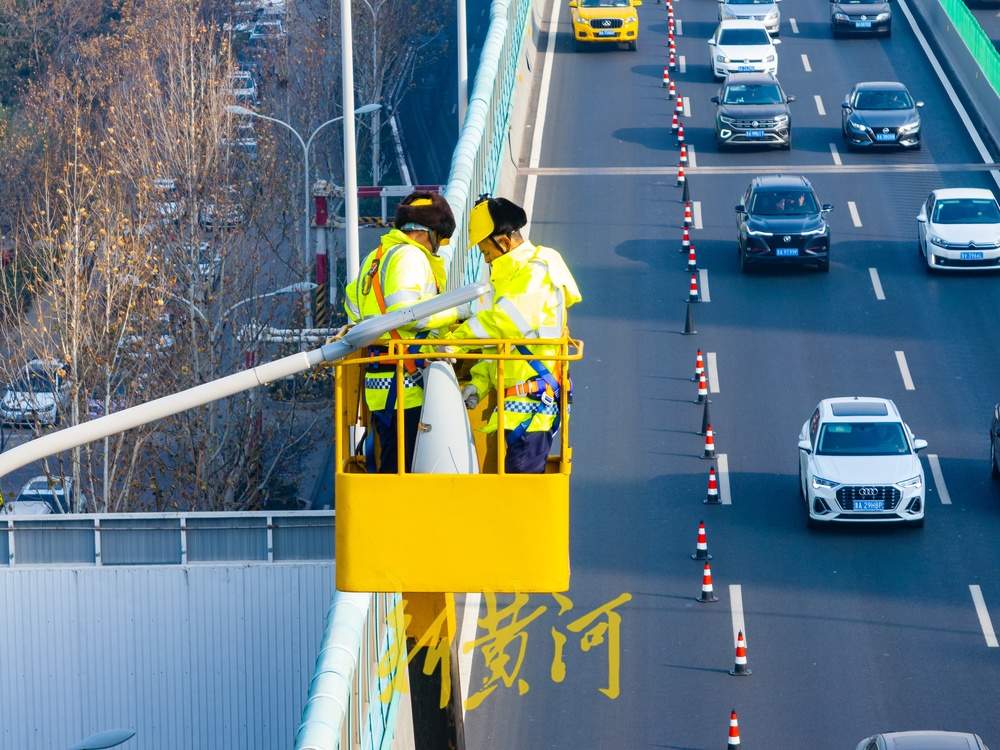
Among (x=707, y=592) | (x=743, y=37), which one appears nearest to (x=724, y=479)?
(x=707, y=592)

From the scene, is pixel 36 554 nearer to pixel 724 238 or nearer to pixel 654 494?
pixel 654 494

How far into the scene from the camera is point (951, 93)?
162 ft

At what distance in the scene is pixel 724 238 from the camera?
3916 centimetres

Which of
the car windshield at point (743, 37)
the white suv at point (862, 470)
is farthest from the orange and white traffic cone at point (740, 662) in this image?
the car windshield at point (743, 37)

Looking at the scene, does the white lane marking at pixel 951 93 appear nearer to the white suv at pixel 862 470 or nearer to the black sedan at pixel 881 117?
the black sedan at pixel 881 117

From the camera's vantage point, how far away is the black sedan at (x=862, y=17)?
55156mm

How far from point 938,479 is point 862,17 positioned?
2871 cm

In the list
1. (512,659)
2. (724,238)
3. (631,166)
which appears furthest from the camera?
(631,166)

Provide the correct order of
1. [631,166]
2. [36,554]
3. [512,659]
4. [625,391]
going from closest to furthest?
[512,659]
[36,554]
[625,391]
[631,166]

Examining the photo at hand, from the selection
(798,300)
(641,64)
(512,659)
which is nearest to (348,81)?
(512,659)

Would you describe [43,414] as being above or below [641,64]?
below

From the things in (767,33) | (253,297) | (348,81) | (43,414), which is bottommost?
(43,414)

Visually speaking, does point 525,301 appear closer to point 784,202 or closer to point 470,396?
point 470,396

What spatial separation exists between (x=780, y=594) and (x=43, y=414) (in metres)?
22.5
